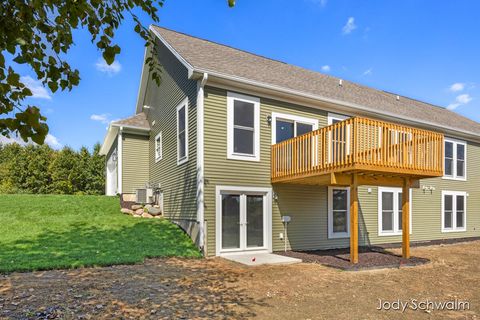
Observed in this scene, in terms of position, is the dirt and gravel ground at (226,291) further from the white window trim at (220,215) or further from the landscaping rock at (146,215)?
the landscaping rock at (146,215)

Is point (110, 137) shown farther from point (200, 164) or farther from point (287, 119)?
point (287, 119)

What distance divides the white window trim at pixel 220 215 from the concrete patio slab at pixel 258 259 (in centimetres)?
25

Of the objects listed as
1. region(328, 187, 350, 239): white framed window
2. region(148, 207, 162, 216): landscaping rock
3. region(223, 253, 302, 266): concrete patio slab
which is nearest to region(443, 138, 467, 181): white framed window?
region(328, 187, 350, 239): white framed window

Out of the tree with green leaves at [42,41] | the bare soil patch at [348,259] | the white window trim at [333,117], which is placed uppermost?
the white window trim at [333,117]

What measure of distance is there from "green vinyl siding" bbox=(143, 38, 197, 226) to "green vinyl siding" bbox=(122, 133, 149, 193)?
41cm

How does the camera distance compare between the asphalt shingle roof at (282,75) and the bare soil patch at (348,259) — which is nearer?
the bare soil patch at (348,259)

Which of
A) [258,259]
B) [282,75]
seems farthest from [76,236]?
[282,75]

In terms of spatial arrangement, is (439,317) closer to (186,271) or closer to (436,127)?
(186,271)

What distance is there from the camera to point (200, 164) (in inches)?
394

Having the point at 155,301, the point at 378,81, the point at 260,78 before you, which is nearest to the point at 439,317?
the point at 155,301

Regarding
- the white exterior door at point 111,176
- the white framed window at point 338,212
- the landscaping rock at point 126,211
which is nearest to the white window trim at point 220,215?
the white framed window at point 338,212

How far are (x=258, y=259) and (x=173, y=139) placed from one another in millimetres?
5461

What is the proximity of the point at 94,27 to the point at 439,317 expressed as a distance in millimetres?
5948

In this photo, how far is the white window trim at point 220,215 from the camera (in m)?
10.1
